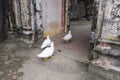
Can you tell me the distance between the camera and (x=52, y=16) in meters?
4.96

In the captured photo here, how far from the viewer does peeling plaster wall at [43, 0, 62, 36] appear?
4673mm

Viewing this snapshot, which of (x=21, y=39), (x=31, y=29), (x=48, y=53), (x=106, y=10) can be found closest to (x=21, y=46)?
(x=21, y=39)

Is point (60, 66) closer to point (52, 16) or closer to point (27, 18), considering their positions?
point (27, 18)

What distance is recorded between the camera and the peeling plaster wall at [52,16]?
4.67 meters

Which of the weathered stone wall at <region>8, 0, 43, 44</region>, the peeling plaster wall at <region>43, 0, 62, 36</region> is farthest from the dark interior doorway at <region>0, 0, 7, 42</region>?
the peeling plaster wall at <region>43, 0, 62, 36</region>

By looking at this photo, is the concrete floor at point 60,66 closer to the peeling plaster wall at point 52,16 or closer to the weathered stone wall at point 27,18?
the weathered stone wall at point 27,18

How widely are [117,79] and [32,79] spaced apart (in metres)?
1.57

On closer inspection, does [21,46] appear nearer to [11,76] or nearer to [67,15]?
[11,76]

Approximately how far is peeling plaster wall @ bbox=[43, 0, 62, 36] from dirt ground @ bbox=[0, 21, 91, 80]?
70cm

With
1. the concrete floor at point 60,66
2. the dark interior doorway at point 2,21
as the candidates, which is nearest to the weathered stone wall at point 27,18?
the dark interior doorway at point 2,21

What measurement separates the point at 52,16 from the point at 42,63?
1967mm

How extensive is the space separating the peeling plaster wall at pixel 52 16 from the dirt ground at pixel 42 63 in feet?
→ 2.30

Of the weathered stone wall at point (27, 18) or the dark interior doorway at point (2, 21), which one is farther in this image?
the dark interior doorway at point (2, 21)

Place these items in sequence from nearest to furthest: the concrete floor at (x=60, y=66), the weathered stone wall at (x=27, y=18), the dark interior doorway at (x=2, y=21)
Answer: the concrete floor at (x=60, y=66)
the weathered stone wall at (x=27, y=18)
the dark interior doorway at (x=2, y=21)
